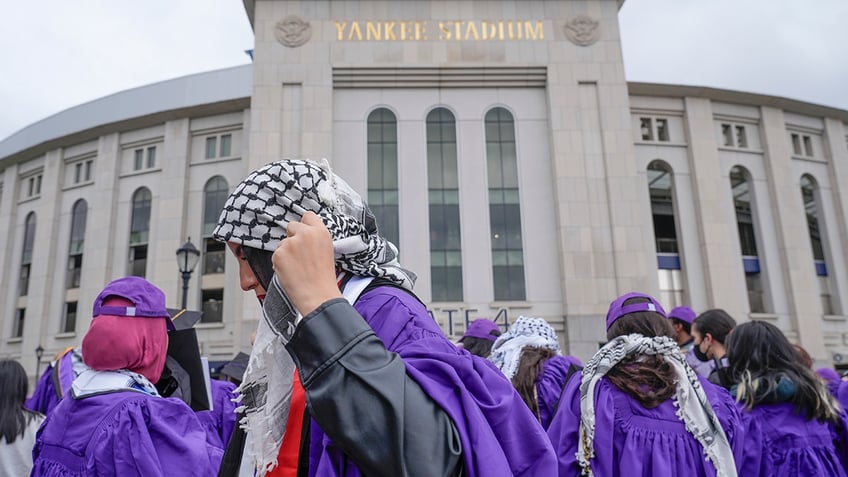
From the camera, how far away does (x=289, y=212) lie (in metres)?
1.55

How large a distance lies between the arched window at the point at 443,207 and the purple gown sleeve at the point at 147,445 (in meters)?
18.9

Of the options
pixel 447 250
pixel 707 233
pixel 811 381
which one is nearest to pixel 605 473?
pixel 811 381

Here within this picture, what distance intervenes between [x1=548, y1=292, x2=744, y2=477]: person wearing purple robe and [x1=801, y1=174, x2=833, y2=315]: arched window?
30.2m

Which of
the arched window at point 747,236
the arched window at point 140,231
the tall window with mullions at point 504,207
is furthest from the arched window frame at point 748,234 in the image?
the arched window at point 140,231

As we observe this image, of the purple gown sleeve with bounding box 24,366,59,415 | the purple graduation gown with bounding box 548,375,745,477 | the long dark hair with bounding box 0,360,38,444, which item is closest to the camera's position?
the purple graduation gown with bounding box 548,375,745,477

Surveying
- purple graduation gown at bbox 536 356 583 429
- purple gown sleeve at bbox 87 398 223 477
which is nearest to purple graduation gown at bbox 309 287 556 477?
purple gown sleeve at bbox 87 398 223 477

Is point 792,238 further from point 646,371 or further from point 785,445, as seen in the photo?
point 646,371

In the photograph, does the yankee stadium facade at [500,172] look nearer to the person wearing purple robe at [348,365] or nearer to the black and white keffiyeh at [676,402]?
the black and white keffiyeh at [676,402]

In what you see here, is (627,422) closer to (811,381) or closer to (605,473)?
(605,473)

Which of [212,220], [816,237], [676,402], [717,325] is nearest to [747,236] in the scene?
[816,237]

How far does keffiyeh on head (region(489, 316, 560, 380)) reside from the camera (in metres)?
5.25

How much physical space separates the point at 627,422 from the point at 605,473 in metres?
0.30

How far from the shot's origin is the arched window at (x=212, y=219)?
91.5 feet

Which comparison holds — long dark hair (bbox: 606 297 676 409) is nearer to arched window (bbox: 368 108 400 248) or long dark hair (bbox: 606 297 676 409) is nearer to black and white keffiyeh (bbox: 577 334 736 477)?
black and white keffiyeh (bbox: 577 334 736 477)
